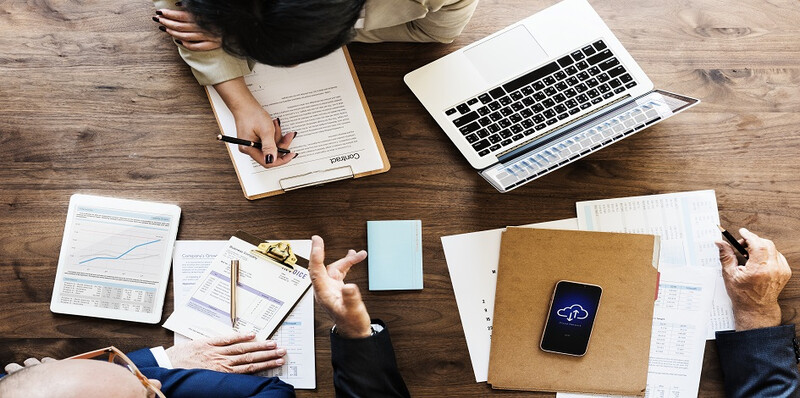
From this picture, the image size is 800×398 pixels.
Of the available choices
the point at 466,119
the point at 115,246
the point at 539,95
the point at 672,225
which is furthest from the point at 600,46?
the point at 115,246

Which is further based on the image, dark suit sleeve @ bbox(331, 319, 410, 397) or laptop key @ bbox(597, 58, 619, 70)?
laptop key @ bbox(597, 58, 619, 70)

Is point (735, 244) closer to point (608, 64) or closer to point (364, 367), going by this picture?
point (608, 64)

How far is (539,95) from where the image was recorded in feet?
5.34

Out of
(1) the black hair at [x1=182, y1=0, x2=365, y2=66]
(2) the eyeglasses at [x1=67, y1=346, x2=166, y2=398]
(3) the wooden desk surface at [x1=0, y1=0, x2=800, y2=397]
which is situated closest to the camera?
(1) the black hair at [x1=182, y1=0, x2=365, y2=66]

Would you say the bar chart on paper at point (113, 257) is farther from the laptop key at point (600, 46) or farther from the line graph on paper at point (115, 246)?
the laptop key at point (600, 46)

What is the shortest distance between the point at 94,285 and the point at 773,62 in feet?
6.03

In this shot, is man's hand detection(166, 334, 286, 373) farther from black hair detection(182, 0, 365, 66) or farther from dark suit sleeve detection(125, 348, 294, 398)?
black hair detection(182, 0, 365, 66)

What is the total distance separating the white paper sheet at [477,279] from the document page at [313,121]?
0.98ft

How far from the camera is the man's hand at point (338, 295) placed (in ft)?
4.85

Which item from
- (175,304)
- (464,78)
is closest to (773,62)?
(464,78)

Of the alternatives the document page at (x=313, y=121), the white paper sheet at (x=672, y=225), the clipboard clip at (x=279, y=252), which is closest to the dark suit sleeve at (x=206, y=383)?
the clipboard clip at (x=279, y=252)

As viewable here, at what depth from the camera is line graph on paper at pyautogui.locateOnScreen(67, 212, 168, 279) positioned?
165 centimetres

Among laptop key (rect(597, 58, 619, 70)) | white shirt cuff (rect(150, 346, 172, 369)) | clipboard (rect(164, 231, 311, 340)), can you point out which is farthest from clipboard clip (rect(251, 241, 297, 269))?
laptop key (rect(597, 58, 619, 70))

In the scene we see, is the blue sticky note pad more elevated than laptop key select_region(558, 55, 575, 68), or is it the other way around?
laptop key select_region(558, 55, 575, 68)
